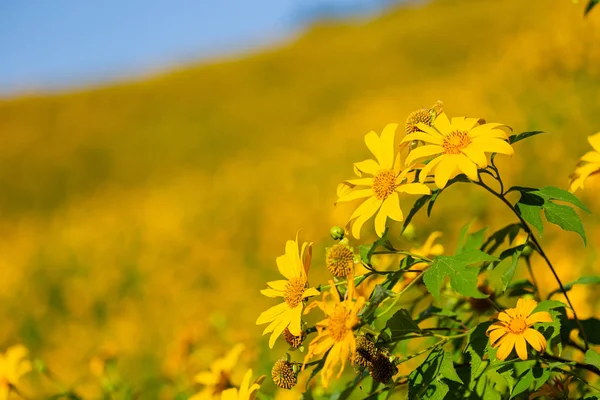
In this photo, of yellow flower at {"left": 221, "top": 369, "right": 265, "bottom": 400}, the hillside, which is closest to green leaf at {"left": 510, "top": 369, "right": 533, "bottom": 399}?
yellow flower at {"left": 221, "top": 369, "right": 265, "bottom": 400}

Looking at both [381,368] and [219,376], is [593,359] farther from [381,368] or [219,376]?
[219,376]

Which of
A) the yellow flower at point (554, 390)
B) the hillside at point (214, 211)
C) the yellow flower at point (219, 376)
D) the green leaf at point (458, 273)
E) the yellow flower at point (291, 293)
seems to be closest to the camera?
the green leaf at point (458, 273)

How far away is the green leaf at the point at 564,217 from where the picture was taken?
3.64ft

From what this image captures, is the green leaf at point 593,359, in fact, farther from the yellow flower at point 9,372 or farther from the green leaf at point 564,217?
the yellow flower at point 9,372

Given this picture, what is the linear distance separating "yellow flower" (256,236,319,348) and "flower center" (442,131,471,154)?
0.29 m

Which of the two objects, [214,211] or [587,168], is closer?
[587,168]

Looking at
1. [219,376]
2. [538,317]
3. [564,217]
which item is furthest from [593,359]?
[219,376]

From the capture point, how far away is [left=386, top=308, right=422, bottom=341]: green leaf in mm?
1163

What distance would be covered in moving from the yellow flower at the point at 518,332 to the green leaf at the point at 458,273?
0.13 meters

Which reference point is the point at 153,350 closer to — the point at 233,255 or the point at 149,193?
the point at 233,255

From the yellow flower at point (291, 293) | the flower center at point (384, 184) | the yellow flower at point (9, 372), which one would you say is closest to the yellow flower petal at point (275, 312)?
the yellow flower at point (291, 293)

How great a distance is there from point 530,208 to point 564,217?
0.18 feet

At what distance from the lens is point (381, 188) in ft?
3.95

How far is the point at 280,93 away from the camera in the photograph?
18.9m
